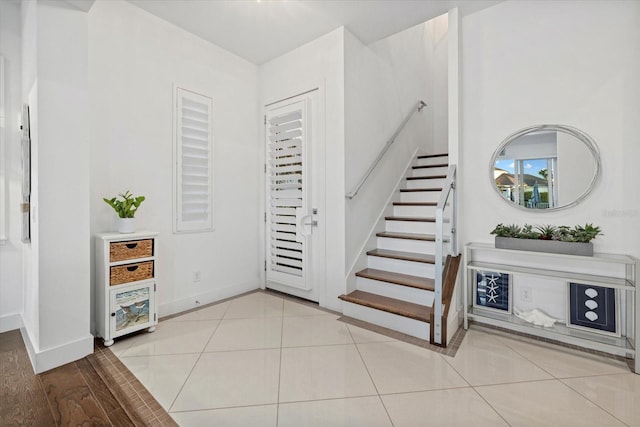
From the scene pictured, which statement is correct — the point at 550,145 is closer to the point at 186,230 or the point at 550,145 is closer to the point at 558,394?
the point at 558,394

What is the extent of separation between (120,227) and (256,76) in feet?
7.66

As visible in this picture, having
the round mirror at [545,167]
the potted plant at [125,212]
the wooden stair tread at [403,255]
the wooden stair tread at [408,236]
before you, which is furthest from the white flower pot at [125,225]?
the round mirror at [545,167]

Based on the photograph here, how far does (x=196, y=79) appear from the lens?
2.95m

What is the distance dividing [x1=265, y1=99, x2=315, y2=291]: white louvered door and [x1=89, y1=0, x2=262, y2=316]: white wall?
0.25m

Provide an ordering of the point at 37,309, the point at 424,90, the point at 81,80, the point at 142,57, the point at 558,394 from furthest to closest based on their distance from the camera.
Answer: the point at 424,90, the point at 142,57, the point at 81,80, the point at 37,309, the point at 558,394

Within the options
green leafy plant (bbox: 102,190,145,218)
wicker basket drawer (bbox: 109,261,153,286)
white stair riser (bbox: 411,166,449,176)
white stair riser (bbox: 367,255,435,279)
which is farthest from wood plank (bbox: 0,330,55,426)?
white stair riser (bbox: 411,166,449,176)

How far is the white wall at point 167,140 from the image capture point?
2.36 metres

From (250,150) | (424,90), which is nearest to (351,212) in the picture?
(250,150)

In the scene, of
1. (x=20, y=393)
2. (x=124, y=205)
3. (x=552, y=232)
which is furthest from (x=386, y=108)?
(x=20, y=393)

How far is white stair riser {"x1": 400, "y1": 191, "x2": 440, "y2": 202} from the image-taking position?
352cm

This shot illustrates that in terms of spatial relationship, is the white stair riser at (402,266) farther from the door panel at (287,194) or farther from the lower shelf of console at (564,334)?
the door panel at (287,194)

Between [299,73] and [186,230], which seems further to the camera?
[299,73]

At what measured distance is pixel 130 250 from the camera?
7.44ft

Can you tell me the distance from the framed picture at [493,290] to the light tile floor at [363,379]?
10.0 inches
